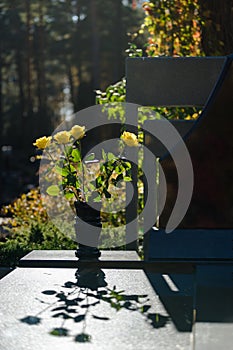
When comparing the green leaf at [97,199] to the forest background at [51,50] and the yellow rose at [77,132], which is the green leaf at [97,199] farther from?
the forest background at [51,50]

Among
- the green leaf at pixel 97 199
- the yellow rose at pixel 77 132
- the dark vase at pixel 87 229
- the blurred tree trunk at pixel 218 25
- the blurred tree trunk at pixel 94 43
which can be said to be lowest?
the dark vase at pixel 87 229

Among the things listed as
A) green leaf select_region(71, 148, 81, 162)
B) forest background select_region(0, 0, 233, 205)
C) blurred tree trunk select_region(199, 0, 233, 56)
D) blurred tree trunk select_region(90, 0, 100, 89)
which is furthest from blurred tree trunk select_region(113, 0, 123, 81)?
green leaf select_region(71, 148, 81, 162)

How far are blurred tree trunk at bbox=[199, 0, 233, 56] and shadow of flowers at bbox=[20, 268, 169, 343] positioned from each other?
438 cm

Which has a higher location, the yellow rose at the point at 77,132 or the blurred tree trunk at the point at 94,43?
the blurred tree trunk at the point at 94,43

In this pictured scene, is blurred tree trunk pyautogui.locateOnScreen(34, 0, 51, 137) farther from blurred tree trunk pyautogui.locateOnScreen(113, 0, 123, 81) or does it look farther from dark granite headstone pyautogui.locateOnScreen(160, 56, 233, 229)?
dark granite headstone pyautogui.locateOnScreen(160, 56, 233, 229)

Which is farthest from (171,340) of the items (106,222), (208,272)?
(106,222)

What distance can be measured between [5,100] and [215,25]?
142ft

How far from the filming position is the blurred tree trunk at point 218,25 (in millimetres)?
9477

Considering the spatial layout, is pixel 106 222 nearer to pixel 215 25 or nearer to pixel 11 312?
pixel 215 25

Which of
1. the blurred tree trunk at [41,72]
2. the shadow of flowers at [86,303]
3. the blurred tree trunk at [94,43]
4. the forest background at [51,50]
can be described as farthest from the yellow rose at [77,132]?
the blurred tree trunk at [41,72]

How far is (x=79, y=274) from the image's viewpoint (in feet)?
21.9

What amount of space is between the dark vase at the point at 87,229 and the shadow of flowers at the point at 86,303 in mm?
583

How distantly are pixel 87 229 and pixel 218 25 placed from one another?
3949 millimetres

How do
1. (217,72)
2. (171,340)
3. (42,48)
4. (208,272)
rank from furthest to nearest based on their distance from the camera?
(42,48), (217,72), (208,272), (171,340)
